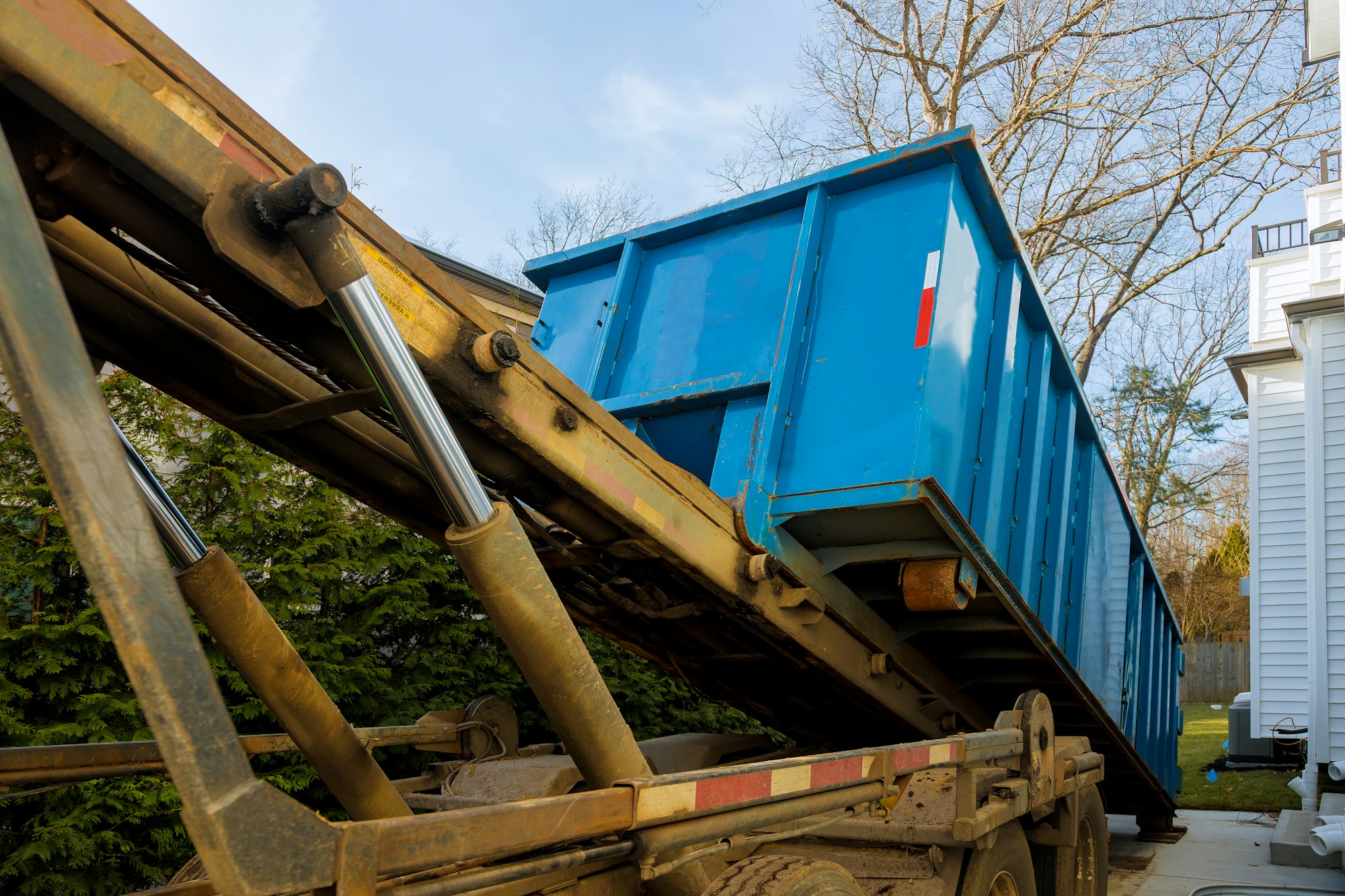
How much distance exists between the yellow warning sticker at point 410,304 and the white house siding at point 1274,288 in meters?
15.5

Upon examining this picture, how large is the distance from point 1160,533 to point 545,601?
3655 cm

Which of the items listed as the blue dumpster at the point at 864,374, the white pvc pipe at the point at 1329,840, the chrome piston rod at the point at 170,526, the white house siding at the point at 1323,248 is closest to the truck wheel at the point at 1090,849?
the blue dumpster at the point at 864,374

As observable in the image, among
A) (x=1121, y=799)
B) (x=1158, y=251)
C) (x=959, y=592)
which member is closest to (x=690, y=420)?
(x=959, y=592)

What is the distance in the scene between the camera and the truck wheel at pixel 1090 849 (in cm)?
492

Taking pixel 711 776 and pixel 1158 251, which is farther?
pixel 1158 251

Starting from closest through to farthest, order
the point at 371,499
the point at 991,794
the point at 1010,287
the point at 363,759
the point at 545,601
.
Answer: the point at 545,601, the point at 363,759, the point at 371,499, the point at 991,794, the point at 1010,287

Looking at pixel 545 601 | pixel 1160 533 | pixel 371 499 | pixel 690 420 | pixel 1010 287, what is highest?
pixel 1160 533

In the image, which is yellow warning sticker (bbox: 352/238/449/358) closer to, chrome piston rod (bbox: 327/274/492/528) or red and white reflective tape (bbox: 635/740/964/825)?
chrome piston rod (bbox: 327/274/492/528)

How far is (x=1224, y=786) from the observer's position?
1220cm

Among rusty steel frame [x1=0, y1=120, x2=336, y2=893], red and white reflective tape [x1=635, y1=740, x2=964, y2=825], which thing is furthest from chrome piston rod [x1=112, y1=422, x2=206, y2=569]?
red and white reflective tape [x1=635, y1=740, x2=964, y2=825]

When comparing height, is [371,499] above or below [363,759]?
above

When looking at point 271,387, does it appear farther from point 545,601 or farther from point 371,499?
point 545,601

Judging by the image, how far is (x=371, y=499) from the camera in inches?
120

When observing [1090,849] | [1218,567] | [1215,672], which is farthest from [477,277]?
[1218,567]
